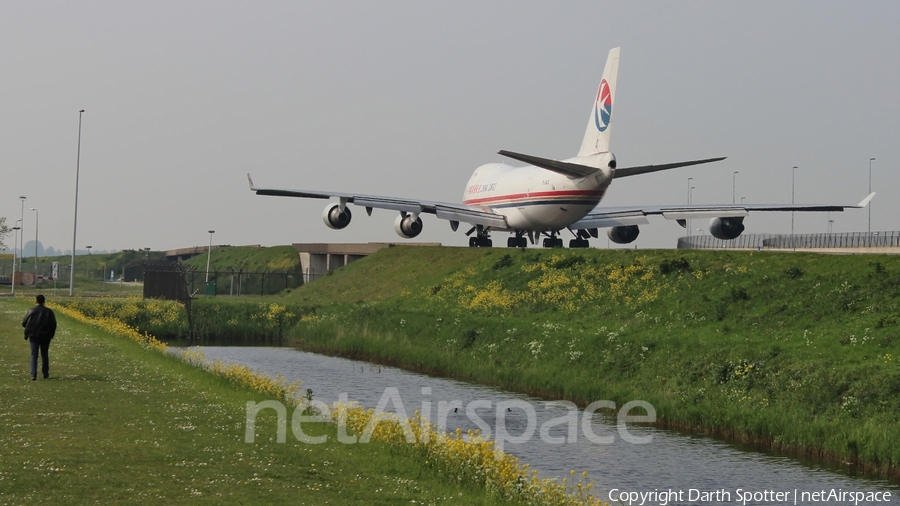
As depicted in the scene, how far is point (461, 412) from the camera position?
3020 cm

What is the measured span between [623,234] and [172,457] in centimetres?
4819

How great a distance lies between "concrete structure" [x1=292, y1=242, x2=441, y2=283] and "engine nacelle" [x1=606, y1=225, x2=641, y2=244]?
2934cm

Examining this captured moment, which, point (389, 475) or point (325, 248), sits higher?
point (325, 248)

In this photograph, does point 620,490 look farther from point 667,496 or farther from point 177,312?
point 177,312

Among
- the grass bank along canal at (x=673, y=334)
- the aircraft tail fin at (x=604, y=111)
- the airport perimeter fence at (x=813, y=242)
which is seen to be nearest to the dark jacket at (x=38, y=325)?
the grass bank along canal at (x=673, y=334)

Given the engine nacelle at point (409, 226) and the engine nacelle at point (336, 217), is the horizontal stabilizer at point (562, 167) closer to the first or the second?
the engine nacelle at point (409, 226)

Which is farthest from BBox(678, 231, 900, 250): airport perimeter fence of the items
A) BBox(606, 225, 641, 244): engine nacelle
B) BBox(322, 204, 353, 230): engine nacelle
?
BBox(322, 204, 353, 230): engine nacelle

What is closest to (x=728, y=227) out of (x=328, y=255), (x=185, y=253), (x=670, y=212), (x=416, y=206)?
(x=670, y=212)

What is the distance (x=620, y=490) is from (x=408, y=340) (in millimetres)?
28451

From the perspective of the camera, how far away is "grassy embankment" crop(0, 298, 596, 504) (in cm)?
1338

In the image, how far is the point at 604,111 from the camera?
163 ft

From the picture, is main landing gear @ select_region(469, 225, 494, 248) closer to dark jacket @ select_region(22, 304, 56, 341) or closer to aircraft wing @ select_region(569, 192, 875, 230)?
aircraft wing @ select_region(569, 192, 875, 230)

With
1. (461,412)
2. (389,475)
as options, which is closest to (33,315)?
(461,412)

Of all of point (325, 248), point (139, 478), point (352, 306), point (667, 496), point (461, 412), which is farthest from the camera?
point (325, 248)
